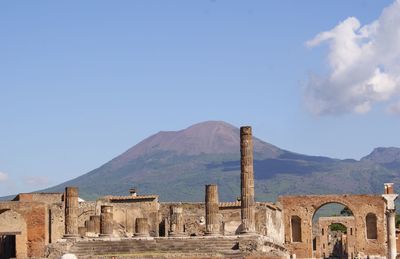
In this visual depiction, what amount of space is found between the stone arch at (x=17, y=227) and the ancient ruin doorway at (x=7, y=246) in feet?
4.19

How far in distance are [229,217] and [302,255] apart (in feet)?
34.6

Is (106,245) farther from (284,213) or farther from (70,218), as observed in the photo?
(284,213)

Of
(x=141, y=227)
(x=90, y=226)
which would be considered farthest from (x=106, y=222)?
(x=90, y=226)

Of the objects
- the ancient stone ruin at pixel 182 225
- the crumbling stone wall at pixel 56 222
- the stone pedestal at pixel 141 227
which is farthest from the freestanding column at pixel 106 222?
the crumbling stone wall at pixel 56 222

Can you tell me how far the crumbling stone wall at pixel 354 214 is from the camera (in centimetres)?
6725

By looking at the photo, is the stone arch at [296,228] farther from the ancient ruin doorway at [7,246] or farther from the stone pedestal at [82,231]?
the ancient ruin doorway at [7,246]

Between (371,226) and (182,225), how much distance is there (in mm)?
17485

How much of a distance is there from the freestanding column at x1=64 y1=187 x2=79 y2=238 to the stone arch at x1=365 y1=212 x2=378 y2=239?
2295 centimetres

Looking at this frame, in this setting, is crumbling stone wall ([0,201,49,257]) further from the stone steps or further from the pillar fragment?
the stone steps

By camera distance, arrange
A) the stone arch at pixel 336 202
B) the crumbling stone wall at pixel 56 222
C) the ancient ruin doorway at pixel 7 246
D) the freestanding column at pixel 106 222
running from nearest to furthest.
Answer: the freestanding column at pixel 106 222 < the crumbling stone wall at pixel 56 222 < the ancient ruin doorway at pixel 7 246 < the stone arch at pixel 336 202

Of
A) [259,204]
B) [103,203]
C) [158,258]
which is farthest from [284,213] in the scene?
[158,258]

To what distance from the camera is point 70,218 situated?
51.0 meters

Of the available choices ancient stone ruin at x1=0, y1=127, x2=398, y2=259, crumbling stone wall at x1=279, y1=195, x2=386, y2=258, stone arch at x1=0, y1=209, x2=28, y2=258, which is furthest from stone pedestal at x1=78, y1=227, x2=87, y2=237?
crumbling stone wall at x1=279, y1=195, x2=386, y2=258

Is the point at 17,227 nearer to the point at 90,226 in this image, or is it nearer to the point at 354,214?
the point at 90,226
